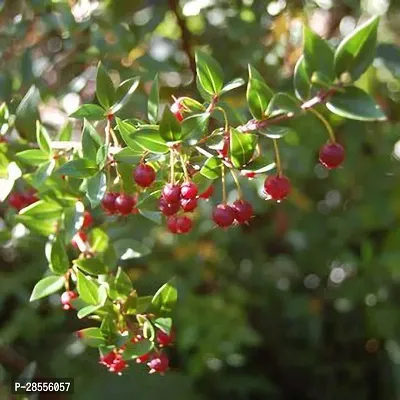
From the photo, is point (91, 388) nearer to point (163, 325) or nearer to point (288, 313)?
point (288, 313)

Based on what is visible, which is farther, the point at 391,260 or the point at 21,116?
the point at 391,260

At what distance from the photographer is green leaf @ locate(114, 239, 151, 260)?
86cm

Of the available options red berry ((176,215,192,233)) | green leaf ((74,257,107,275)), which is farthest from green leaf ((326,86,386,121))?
green leaf ((74,257,107,275))

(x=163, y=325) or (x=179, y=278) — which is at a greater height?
(x=163, y=325)

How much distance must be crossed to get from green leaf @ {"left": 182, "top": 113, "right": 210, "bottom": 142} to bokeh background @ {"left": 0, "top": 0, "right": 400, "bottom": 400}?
1.49ft

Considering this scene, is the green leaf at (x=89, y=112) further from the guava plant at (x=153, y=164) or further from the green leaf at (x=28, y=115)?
the green leaf at (x=28, y=115)

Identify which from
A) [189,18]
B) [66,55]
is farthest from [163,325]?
[189,18]

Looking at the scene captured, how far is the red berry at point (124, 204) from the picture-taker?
0.70m

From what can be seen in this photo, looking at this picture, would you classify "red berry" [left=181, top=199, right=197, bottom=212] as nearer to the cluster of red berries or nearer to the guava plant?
the guava plant

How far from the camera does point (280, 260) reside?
1.63 m

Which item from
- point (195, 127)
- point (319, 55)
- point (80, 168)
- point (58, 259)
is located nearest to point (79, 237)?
Result: point (58, 259)

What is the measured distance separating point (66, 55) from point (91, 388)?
562mm

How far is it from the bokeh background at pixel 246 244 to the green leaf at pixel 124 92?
1.12 feet

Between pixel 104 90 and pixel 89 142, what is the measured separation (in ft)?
0.16
